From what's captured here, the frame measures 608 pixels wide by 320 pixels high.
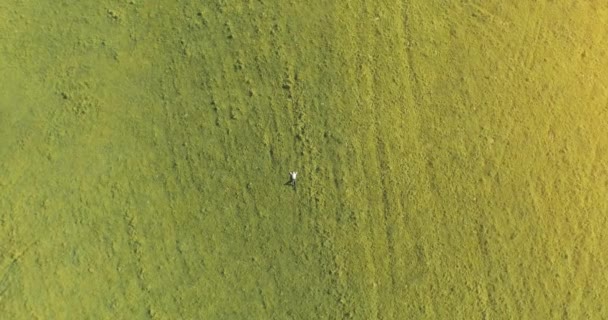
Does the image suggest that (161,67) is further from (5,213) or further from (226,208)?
(5,213)

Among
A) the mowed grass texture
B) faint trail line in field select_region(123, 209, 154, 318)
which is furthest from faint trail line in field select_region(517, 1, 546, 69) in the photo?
faint trail line in field select_region(123, 209, 154, 318)

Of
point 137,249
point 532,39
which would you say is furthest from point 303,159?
point 532,39

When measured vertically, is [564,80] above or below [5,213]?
above

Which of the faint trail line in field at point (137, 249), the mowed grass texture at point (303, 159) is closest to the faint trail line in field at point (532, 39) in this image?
the mowed grass texture at point (303, 159)

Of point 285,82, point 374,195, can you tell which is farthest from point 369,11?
point 374,195

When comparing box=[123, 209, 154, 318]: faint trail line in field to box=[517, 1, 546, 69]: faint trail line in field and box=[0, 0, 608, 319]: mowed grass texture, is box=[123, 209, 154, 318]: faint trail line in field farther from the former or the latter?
box=[517, 1, 546, 69]: faint trail line in field

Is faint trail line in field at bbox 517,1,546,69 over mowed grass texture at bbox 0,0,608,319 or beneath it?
over

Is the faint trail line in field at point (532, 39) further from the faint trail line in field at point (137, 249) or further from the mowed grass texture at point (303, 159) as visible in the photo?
the faint trail line in field at point (137, 249)

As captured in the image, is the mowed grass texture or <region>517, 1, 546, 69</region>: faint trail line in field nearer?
the mowed grass texture

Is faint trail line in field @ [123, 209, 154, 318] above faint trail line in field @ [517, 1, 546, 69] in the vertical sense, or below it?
below
